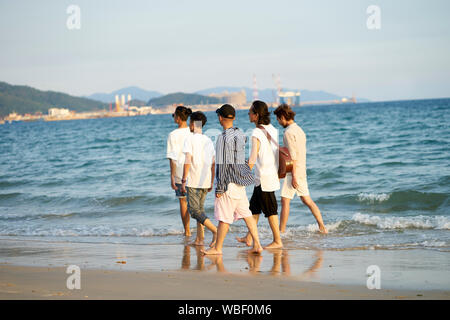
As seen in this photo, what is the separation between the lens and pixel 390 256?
19.1ft

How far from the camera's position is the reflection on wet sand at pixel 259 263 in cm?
513

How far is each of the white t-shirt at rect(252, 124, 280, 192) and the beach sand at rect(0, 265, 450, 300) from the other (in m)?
1.49

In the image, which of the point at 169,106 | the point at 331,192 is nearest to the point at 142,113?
the point at 169,106

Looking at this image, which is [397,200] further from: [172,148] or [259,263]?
[259,263]

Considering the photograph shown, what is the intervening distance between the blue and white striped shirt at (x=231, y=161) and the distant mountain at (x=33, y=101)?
400ft

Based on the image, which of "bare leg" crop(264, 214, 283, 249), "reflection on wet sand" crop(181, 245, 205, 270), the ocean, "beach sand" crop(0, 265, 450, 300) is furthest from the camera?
the ocean

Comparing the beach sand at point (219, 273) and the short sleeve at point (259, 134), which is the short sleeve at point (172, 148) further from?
the short sleeve at point (259, 134)

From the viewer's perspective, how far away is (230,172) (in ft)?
19.0

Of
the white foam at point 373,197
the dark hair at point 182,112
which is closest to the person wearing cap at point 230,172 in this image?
the dark hair at point 182,112

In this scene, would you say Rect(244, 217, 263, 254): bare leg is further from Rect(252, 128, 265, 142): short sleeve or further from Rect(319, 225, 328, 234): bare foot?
Rect(319, 225, 328, 234): bare foot

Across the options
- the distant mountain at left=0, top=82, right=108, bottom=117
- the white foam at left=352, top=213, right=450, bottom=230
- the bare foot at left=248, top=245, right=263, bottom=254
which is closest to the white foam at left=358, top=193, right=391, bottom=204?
the white foam at left=352, top=213, right=450, bottom=230

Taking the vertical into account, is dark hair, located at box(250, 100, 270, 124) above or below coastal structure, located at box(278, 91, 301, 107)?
below

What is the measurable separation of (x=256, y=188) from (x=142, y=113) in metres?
137

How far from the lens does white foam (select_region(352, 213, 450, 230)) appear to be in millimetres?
7676
